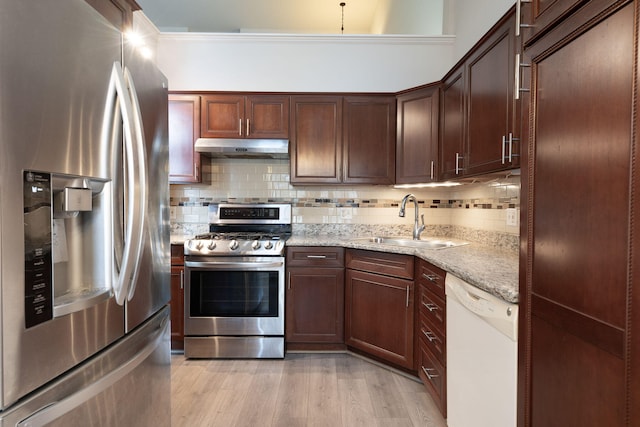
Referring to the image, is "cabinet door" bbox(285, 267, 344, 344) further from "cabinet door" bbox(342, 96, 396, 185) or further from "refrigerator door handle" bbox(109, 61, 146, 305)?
"refrigerator door handle" bbox(109, 61, 146, 305)

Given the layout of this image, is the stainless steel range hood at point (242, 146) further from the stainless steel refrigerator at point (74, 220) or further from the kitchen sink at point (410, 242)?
the stainless steel refrigerator at point (74, 220)

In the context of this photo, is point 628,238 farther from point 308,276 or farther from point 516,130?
point 308,276

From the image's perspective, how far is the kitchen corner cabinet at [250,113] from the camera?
2.96m

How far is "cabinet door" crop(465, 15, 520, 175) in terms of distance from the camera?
164 cm

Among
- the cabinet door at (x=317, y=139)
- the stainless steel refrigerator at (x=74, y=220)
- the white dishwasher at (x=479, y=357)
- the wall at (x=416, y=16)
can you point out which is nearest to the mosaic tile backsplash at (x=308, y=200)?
the cabinet door at (x=317, y=139)

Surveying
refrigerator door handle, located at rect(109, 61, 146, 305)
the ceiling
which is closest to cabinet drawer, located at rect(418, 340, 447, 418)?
refrigerator door handle, located at rect(109, 61, 146, 305)

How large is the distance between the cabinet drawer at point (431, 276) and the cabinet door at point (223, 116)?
1.83 metres

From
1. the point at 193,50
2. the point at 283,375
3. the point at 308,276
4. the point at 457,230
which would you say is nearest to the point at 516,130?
the point at 457,230

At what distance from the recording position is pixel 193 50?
3.20m

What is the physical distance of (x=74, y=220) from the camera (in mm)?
939

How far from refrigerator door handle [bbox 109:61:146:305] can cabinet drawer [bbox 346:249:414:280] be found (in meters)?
1.74

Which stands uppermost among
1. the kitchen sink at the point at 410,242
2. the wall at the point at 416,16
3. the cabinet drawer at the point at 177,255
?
the wall at the point at 416,16

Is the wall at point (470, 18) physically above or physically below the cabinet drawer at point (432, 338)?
above

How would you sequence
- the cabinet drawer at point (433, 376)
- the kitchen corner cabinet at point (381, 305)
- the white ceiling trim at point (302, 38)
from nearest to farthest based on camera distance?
the cabinet drawer at point (433, 376) < the kitchen corner cabinet at point (381, 305) < the white ceiling trim at point (302, 38)
